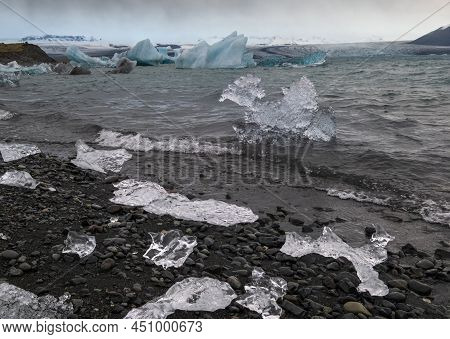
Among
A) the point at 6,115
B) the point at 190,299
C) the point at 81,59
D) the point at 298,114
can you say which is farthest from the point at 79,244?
the point at 81,59

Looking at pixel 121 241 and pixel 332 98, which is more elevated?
pixel 332 98

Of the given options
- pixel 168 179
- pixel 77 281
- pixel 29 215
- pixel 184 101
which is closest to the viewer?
pixel 77 281

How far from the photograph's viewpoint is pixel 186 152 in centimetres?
766

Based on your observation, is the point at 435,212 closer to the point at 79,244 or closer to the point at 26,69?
the point at 79,244

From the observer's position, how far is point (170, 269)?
3.23 metres

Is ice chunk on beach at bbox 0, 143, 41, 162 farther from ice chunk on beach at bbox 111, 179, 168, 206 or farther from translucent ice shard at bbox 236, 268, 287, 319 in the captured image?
translucent ice shard at bbox 236, 268, 287, 319

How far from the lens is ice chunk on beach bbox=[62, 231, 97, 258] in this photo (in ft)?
11.0

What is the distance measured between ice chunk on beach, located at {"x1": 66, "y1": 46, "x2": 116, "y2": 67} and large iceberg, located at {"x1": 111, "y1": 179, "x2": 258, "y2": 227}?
1636 inches

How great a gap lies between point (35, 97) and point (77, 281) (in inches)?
650

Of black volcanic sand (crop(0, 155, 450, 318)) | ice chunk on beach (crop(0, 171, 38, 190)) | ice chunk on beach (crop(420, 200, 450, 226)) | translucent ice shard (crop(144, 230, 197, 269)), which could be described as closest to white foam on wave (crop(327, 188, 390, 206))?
ice chunk on beach (crop(420, 200, 450, 226))

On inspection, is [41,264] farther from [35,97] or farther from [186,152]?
[35,97]

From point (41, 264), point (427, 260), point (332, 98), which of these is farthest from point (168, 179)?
point (332, 98)

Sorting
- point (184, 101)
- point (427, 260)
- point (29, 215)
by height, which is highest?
point (184, 101)

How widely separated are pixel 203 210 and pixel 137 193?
1.01m
